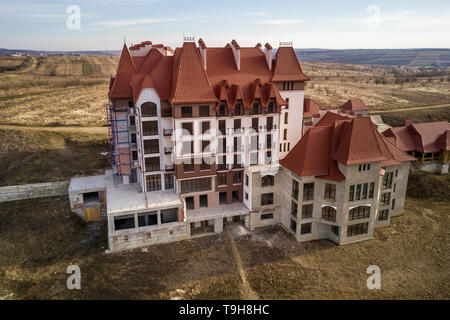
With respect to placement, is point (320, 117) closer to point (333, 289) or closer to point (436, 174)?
point (436, 174)

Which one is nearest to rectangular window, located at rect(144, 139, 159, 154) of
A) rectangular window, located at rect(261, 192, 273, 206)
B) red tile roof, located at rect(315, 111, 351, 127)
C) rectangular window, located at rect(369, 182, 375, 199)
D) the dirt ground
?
the dirt ground

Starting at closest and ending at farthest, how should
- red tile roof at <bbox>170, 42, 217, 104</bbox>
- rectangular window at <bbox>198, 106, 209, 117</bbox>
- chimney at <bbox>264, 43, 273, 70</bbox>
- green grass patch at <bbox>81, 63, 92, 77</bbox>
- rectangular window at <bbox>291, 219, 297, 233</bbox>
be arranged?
red tile roof at <bbox>170, 42, 217, 104</bbox> < rectangular window at <bbox>198, 106, 209, 117</bbox> < rectangular window at <bbox>291, 219, 297, 233</bbox> < chimney at <bbox>264, 43, 273, 70</bbox> < green grass patch at <bbox>81, 63, 92, 77</bbox>

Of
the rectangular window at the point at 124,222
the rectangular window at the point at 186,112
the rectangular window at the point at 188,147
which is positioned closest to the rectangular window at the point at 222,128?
the rectangular window at the point at 188,147

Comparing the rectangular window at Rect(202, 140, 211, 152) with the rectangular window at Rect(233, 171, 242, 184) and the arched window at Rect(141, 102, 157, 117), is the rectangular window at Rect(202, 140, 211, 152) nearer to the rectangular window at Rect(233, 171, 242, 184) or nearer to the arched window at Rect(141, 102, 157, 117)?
the rectangular window at Rect(233, 171, 242, 184)

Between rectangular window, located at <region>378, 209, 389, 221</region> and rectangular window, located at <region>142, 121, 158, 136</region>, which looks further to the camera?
rectangular window, located at <region>378, 209, 389, 221</region>

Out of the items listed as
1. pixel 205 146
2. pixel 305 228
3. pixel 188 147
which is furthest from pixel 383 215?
pixel 188 147

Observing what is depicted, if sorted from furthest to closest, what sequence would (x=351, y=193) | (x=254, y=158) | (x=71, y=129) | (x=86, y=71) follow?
1. (x=86, y=71)
2. (x=71, y=129)
3. (x=254, y=158)
4. (x=351, y=193)

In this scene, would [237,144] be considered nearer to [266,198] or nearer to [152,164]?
[266,198]
